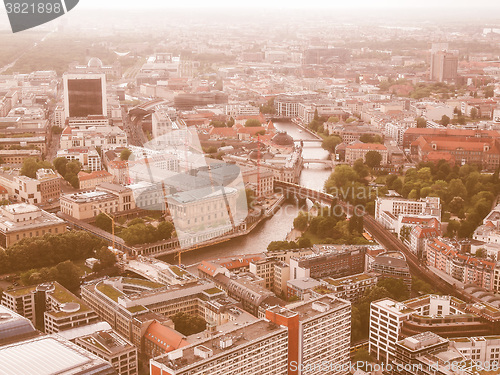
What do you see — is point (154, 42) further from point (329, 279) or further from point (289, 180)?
point (329, 279)

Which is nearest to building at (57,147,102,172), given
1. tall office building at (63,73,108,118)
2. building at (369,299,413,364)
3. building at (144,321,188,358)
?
tall office building at (63,73,108,118)

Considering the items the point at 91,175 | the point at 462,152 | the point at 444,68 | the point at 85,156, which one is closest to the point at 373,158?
the point at 462,152

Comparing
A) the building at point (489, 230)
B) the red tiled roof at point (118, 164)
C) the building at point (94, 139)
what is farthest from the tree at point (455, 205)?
the building at point (94, 139)

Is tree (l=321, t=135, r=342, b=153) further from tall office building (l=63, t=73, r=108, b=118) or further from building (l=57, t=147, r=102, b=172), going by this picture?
tall office building (l=63, t=73, r=108, b=118)

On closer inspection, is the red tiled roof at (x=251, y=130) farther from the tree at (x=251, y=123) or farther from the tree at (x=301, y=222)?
the tree at (x=301, y=222)

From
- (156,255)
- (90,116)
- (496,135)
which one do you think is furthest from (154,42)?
(156,255)

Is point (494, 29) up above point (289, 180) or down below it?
above
